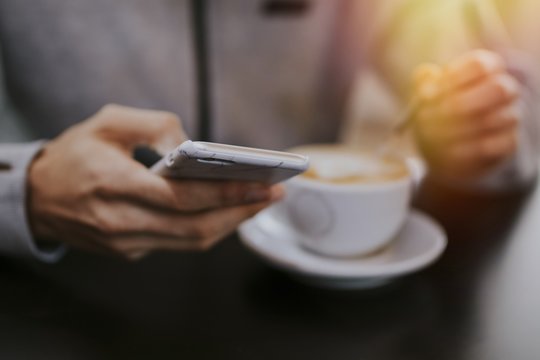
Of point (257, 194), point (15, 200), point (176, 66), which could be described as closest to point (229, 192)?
point (257, 194)

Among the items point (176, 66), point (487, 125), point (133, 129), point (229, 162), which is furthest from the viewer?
point (176, 66)

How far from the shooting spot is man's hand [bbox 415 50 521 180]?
1.21ft

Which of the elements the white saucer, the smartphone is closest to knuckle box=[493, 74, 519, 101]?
the white saucer

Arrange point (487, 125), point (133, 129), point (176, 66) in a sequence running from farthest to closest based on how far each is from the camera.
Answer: point (176, 66)
point (487, 125)
point (133, 129)

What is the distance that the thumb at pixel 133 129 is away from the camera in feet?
0.93

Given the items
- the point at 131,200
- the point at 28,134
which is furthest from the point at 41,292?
the point at 28,134

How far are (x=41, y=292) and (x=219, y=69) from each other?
31 centimetres

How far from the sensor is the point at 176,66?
496 millimetres

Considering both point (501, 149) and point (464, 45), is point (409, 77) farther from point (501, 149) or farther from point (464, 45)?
point (501, 149)

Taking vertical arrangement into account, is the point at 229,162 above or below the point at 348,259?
above

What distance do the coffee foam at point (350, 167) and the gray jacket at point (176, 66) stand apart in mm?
152

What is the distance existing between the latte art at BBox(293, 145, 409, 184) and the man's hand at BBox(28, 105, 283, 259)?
61 millimetres

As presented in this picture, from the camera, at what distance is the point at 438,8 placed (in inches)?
26.7

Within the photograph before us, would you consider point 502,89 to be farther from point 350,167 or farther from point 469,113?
point 350,167
